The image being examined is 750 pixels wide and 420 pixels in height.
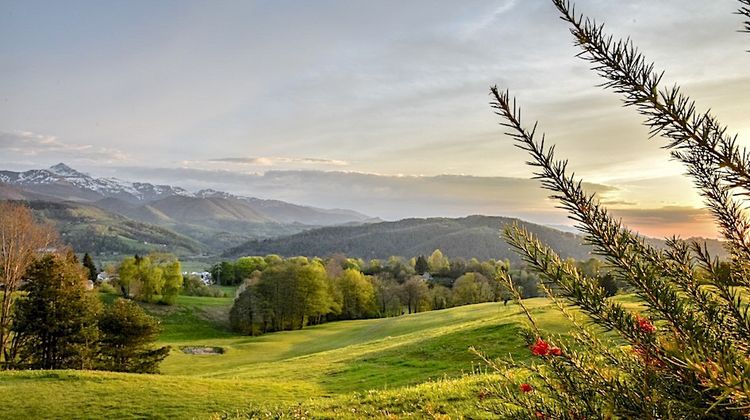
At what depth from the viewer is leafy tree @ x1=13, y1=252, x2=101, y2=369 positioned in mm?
25641

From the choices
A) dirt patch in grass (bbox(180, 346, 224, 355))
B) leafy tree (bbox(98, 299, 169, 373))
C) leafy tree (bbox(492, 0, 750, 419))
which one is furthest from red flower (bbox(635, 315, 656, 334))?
dirt patch in grass (bbox(180, 346, 224, 355))

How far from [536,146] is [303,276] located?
65400mm

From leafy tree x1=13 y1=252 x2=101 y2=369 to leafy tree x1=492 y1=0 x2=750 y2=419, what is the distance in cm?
3062

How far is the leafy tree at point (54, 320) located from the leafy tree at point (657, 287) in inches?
1206

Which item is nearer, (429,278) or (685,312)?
(685,312)

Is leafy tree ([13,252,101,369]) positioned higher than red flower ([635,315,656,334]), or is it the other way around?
red flower ([635,315,656,334])

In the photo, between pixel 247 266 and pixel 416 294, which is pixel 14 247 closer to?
pixel 416 294

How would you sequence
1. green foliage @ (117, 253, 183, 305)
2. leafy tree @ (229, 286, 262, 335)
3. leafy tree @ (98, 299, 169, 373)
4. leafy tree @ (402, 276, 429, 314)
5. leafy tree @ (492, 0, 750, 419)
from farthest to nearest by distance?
1. leafy tree @ (402, 276, 429, 314)
2. green foliage @ (117, 253, 183, 305)
3. leafy tree @ (229, 286, 262, 335)
4. leafy tree @ (98, 299, 169, 373)
5. leafy tree @ (492, 0, 750, 419)

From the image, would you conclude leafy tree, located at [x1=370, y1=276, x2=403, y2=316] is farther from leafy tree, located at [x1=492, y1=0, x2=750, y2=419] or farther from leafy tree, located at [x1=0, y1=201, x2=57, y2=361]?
leafy tree, located at [x1=492, y1=0, x2=750, y2=419]

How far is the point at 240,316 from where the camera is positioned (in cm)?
6406

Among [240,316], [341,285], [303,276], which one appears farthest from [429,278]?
[240,316]

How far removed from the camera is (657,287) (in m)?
1.59

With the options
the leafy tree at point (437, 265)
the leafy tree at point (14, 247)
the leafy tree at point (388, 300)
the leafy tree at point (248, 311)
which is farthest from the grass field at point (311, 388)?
the leafy tree at point (437, 265)

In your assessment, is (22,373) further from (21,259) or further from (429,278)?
(429,278)
